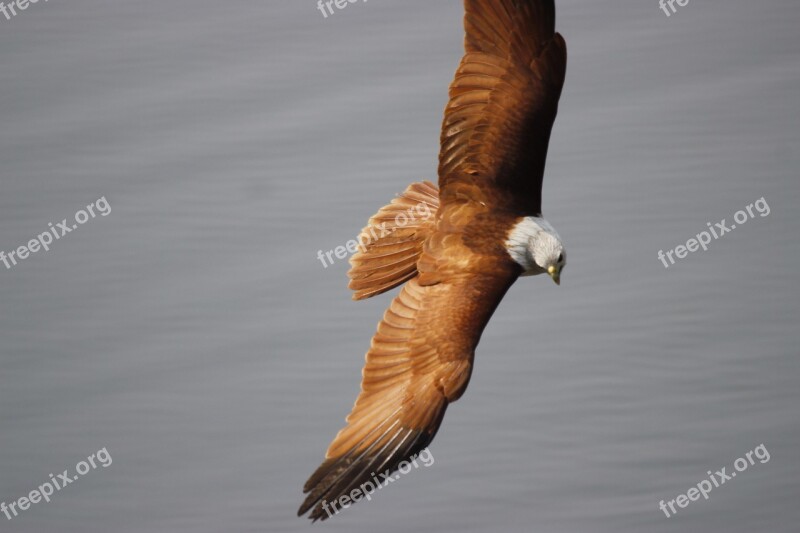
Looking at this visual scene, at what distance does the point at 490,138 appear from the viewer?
23.8 feet

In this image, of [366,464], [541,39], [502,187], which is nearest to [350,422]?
[366,464]

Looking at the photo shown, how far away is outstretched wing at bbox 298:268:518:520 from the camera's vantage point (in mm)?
6953

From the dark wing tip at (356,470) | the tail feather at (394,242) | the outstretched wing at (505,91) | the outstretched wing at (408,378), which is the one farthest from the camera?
the tail feather at (394,242)

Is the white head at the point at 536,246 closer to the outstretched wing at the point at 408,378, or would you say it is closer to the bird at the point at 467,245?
the bird at the point at 467,245

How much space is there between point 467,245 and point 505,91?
79 cm

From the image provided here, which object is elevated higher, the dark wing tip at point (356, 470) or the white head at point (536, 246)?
the white head at point (536, 246)

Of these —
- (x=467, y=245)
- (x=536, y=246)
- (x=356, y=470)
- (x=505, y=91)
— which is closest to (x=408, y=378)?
(x=356, y=470)

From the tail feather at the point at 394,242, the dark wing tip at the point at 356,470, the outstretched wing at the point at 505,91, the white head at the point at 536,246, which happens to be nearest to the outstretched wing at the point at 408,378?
the dark wing tip at the point at 356,470

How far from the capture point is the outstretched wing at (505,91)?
279 inches

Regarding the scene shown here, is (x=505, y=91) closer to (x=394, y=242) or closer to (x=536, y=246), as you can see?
(x=536, y=246)

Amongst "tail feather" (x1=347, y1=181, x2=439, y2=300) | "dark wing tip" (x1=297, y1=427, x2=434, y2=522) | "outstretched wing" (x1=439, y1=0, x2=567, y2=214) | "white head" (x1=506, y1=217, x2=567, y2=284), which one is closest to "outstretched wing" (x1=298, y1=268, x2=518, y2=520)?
"dark wing tip" (x1=297, y1=427, x2=434, y2=522)

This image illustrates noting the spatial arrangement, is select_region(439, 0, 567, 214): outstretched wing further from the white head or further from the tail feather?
the tail feather

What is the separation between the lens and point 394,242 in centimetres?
790

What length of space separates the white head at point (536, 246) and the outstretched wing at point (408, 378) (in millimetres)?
105
